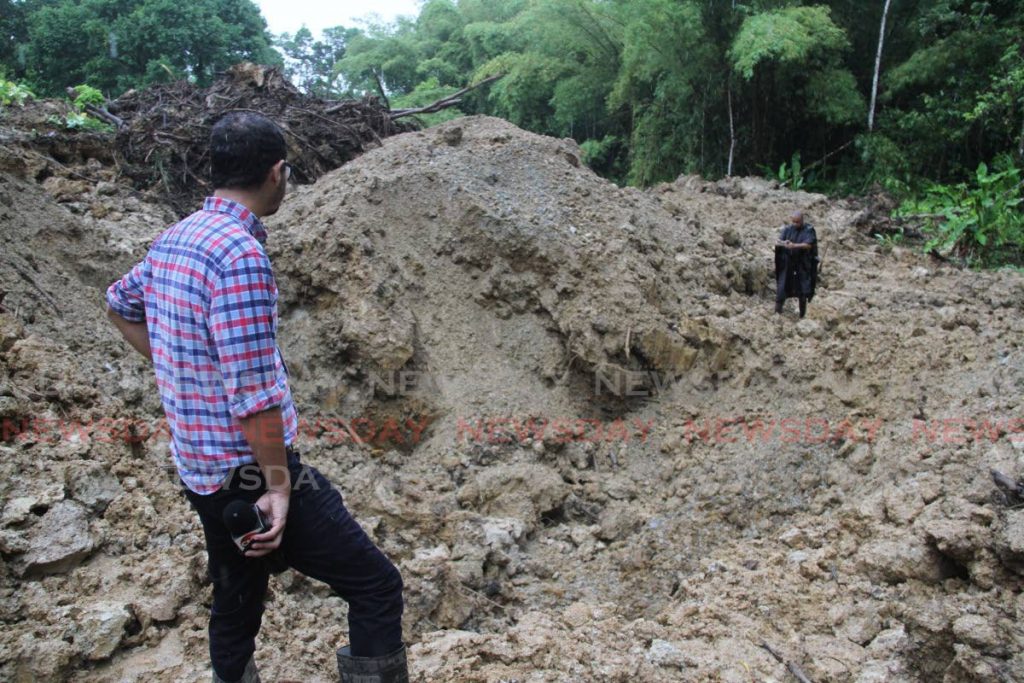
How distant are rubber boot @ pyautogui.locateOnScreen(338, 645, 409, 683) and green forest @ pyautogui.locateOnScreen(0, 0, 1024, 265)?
8.03 m

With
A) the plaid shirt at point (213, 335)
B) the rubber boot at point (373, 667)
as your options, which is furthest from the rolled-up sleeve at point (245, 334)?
the rubber boot at point (373, 667)

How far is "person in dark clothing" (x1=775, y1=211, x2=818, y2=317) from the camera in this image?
6207 mm

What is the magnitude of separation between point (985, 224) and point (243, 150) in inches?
381

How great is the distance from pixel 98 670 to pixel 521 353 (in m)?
3.72

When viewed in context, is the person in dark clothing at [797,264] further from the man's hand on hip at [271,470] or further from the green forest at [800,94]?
the man's hand on hip at [271,470]

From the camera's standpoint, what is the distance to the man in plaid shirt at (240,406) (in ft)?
5.61

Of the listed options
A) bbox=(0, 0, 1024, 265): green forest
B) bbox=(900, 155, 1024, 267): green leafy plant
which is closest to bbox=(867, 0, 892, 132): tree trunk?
bbox=(0, 0, 1024, 265): green forest

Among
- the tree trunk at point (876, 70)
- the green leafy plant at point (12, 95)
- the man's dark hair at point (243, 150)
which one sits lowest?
the man's dark hair at point (243, 150)

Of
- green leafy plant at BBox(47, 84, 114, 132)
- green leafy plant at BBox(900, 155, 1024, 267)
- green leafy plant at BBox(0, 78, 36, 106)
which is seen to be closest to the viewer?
green leafy plant at BBox(47, 84, 114, 132)

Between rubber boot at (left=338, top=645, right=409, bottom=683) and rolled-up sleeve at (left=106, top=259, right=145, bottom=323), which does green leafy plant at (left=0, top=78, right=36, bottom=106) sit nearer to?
rolled-up sleeve at (left=106, top=259, right=145, bottom=323)

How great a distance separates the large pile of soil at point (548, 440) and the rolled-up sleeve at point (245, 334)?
132 cm

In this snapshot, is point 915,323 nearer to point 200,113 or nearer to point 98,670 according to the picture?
point 98,670

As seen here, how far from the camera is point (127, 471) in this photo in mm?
3383

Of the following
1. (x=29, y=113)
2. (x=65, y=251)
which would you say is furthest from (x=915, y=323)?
(x=29, y=113)
